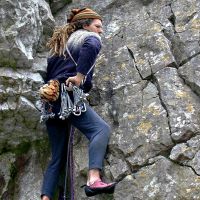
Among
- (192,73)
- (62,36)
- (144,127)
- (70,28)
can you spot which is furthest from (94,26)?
(144,127)

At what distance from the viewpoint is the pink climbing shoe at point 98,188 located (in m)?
6.39

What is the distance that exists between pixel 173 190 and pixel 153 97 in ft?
5.33

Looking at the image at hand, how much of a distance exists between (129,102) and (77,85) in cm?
97

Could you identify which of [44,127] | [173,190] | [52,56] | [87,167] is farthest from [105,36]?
[173,190]

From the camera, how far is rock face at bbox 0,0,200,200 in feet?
21.7

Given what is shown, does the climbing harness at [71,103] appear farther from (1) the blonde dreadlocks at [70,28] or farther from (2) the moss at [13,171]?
(2) the moss at [13,171]

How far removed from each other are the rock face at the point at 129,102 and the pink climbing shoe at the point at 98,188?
0.25m

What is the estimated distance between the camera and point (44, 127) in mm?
7742

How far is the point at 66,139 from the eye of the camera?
745 centimetres

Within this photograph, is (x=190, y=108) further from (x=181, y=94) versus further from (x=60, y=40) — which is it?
(x=60, y=40)

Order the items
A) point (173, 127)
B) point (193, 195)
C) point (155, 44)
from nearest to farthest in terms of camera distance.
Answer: point (193, 195)
point (173, 127)
point (155, 44)

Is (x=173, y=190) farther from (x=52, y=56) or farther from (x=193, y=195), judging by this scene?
(x=52, y=56)

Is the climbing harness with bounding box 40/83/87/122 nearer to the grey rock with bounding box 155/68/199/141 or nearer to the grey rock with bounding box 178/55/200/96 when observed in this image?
the grey rock with bounding box 155/68/199/141

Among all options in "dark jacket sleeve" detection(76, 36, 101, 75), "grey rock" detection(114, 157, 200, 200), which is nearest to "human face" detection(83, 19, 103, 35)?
"dark jacket sleeve" detection(76, 36, 101, 75)
